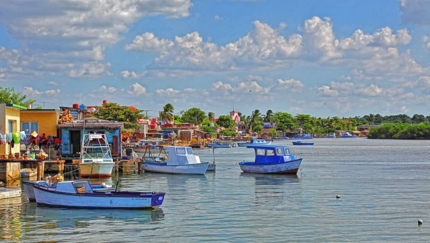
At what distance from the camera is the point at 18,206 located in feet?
107

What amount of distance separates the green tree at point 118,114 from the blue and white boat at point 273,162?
175 ft

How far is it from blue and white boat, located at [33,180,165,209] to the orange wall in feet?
91.7

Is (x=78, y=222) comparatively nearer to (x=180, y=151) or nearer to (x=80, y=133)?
(x=180, y=151)

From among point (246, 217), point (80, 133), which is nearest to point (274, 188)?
point (246, 217)

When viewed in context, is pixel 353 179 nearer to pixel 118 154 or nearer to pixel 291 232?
pixel 118 154

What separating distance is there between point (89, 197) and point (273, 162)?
27.4 m

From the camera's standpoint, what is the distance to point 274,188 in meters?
44.4

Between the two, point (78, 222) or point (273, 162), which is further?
point (273, 162)

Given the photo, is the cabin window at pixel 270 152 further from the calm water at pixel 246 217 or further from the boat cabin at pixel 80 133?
the boat cabin at pixel 80 133

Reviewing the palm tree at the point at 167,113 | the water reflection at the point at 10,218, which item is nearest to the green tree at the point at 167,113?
the palm tree at the point at 167,113

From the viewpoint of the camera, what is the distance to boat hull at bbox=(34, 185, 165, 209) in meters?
30.2

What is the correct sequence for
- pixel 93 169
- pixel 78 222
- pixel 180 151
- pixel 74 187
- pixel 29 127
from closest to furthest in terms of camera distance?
pixel 78 222 → pixel 74 187 → pixel 93 169 → pixel 180 151 → pixel 29 127

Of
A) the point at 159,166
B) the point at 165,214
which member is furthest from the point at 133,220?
the point at 159,166

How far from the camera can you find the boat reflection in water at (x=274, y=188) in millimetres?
37037
